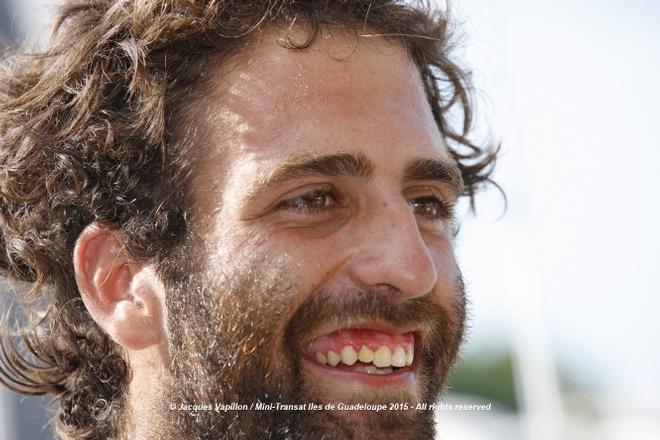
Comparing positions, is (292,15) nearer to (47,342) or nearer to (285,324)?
(285,324)

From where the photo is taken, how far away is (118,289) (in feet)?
7.43

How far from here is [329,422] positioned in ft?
6.43

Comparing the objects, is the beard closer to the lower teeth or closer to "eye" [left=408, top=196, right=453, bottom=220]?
the lower teeth

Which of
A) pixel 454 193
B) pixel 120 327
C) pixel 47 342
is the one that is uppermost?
pixel 454 193

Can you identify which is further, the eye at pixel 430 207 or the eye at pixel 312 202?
the eye at pixel 430 207

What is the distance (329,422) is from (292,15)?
101 centimetres

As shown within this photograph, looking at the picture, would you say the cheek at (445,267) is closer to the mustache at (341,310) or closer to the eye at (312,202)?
the mustache at (341,310)

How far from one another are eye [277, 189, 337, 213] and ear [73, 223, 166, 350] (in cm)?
39

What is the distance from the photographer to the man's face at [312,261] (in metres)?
1.99

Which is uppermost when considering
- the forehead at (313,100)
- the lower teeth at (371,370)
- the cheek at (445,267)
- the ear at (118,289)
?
the forehead at (313,100)

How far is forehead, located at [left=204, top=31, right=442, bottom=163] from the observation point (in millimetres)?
2100

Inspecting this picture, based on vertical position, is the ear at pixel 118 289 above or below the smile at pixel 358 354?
below

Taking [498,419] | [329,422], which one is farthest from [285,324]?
[498,419]

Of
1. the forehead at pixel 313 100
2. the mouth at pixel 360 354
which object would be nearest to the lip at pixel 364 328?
the mouth at pixel 360 354
